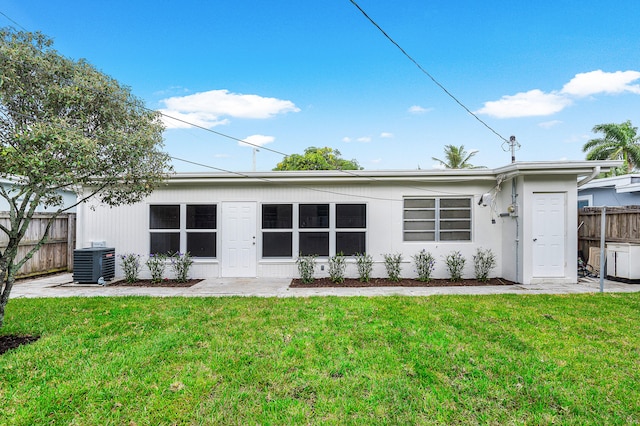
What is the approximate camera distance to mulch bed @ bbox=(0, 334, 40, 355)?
3.49 meters

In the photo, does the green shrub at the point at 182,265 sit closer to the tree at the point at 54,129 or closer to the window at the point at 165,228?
the window at the point at 165,228

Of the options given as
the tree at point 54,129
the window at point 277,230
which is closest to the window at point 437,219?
the window at point 277,230

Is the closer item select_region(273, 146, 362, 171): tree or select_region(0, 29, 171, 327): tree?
select_region(0, 29, 171, 327): tree

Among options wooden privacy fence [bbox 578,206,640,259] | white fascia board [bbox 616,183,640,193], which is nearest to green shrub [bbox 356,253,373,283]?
wooden privacy fence [bbox 578,206,640,259]

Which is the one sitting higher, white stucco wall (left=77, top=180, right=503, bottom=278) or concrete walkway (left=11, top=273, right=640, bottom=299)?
white stucco wall (left=77, top=180, right=503, bottom=278)

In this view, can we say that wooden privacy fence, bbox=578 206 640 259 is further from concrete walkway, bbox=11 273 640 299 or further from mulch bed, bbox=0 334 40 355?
mulch bed, bbox=0 334 40 355

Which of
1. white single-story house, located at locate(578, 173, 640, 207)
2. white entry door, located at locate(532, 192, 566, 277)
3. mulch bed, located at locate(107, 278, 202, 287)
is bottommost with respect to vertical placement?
mulch bed, located at locate(107, 278, 202, 287)

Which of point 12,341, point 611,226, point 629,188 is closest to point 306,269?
point 12,341

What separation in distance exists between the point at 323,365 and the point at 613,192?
473 inches

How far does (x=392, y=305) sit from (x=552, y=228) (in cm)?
451

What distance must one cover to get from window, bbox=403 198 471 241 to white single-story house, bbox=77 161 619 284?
0.08ft

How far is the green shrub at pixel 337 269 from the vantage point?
739 cm

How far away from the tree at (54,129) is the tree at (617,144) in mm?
23074

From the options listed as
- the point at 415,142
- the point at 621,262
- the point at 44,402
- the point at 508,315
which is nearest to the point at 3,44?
the point at 44,402
